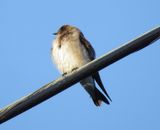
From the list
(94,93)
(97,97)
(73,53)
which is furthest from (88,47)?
(97,97)

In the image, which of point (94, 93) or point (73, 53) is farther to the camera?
point (73, 53)

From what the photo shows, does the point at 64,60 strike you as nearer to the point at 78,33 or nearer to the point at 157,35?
the point at 78,33

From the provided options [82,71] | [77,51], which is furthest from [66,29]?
[82,71]

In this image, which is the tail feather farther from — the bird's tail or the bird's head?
the bird's head

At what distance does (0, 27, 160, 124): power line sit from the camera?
316cm

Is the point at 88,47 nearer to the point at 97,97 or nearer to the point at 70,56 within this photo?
the point at 70,56

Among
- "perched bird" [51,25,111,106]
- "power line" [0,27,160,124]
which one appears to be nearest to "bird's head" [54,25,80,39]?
"perched bird" [51,25,111,106]

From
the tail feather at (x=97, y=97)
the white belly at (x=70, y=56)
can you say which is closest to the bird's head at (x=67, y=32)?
the white belly at (x=70, y=56)

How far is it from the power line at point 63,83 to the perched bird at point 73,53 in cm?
296

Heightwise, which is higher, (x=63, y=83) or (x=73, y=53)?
(x=73, y=53)

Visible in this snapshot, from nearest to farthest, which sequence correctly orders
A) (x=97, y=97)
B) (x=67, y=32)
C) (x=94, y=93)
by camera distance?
(x=97, y=97), (x=94, y=93), (x=67, y=32)

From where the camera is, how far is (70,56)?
6.72 meters

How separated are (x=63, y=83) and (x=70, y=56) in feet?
11.3

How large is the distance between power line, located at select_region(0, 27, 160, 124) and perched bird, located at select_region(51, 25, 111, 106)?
9.71 ft
